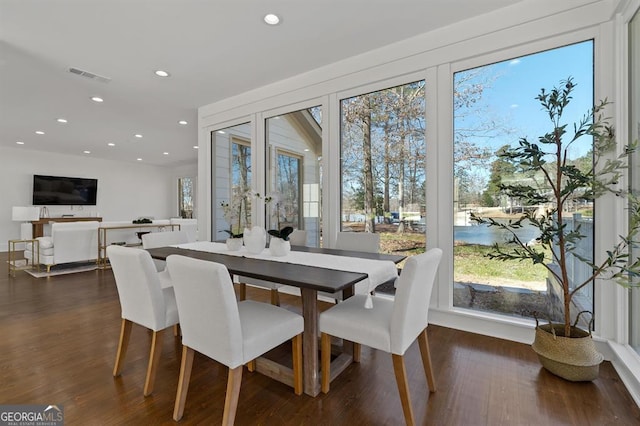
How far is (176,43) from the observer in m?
3.02

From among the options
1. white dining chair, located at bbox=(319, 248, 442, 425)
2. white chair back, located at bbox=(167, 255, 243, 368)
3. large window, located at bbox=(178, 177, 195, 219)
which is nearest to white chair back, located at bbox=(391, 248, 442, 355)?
white dining chair, located at bbox=(319, 248, 442, 425)

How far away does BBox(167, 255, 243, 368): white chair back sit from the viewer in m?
1.39

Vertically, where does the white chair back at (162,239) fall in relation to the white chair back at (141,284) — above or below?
above

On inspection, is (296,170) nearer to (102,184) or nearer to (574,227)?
(574,227)

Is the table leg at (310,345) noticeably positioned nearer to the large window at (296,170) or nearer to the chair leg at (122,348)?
the chair leg at (122,348)

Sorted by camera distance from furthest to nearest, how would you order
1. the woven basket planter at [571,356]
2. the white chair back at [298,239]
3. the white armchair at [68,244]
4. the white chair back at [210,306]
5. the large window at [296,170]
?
the white armchair at [68,244]
the large window at [296,170]
the white chair back at [298,239]
the woven basket planter at [571,356]
the white chair back at [210,306]

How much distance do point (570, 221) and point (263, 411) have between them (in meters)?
2.73

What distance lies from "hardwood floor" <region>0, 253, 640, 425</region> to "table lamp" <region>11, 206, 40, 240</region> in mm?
6236

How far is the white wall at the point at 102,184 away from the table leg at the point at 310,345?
9.93 m

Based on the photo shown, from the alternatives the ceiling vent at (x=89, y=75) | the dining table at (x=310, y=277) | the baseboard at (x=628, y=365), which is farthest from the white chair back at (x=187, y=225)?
the baseboard at (x=628, y=365)

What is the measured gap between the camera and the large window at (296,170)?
3.85 meters

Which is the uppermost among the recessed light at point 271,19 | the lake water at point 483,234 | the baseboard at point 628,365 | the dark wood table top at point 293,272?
the recessed light at point 271,19

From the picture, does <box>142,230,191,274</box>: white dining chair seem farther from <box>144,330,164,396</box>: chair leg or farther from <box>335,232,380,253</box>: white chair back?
<box>335,232,380,253</box>: white chair back

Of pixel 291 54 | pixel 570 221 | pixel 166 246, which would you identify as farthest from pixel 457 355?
pixel 291 54
